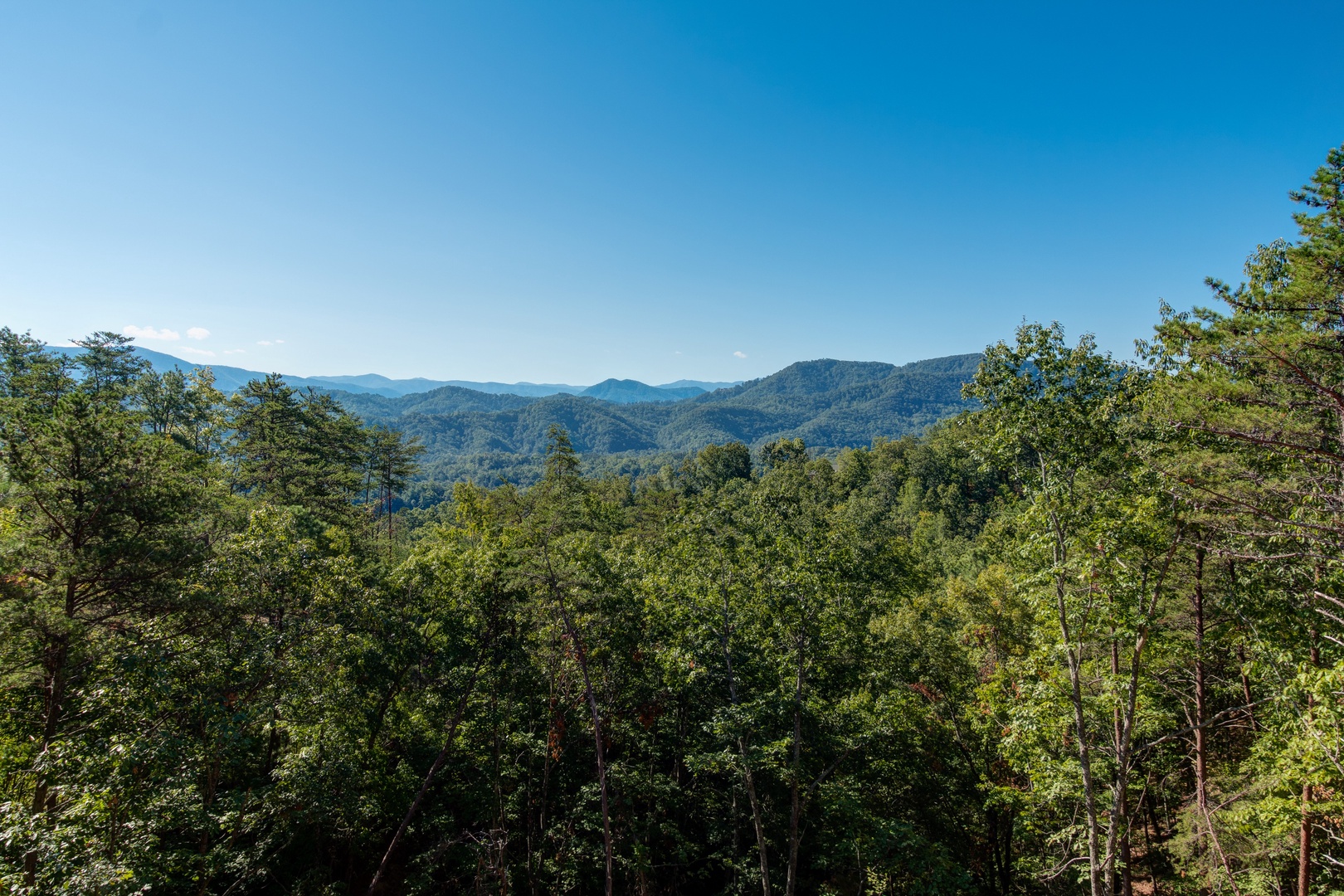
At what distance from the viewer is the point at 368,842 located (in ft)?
50.1

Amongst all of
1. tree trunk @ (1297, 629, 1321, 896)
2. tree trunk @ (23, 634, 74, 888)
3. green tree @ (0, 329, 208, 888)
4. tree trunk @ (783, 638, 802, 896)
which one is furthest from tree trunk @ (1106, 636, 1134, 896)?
tree trunk @ (23, 634, 74, 888)

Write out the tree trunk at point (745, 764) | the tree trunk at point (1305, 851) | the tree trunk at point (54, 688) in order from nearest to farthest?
the tree trunk at point (54, 688)
the tree trunk at point (1305, 851)
the tree trunk at point (745, 764)

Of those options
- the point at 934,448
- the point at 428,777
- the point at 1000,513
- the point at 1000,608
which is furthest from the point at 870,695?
the point at 934,448

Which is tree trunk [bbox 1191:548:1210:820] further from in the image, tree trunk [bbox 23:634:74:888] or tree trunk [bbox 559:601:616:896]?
tree trunk [bbox 23:634:74:888]

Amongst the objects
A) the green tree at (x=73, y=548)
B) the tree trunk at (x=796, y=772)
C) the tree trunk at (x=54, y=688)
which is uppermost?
the green tree at (x=73, y=548)

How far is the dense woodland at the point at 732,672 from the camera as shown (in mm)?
8945

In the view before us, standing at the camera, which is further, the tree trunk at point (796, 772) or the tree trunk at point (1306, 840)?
the tree trunk at point (796, 772)

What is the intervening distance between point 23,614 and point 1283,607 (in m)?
21.2

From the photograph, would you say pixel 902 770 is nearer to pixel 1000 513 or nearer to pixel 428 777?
pixel 1000 513

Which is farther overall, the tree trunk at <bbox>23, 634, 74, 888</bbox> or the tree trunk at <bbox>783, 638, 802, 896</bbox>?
the tree trunk at <bbox>783, 638, 802, 896</bbox>

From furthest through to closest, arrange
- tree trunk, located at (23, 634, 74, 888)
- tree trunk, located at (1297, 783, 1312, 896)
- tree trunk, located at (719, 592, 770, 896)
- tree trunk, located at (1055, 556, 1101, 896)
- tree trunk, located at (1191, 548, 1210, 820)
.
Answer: tree trunk, located at (719, 592, 770, 896)
tree trunk, located at (1191, 548, 1210, 820)
tree trunk, located at (1297, 783, 1312, 896)
tree trunk, located at (1055, 556, 1101, 896)
tree trunk, located at (23, 634, 74, 888)

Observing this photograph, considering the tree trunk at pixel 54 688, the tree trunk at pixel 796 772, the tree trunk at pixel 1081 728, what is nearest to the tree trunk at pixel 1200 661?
A: the tree trunk at pixel 1081 728

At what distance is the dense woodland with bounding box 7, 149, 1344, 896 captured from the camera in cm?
895

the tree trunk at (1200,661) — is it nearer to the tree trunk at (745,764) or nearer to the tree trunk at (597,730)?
the tree trunk at (745,764)
